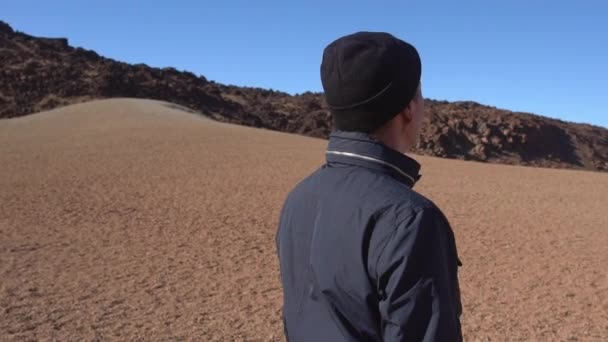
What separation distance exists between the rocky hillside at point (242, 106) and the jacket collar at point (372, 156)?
4778 centimetres

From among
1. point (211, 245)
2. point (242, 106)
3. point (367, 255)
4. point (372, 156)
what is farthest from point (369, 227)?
point (242, 106)

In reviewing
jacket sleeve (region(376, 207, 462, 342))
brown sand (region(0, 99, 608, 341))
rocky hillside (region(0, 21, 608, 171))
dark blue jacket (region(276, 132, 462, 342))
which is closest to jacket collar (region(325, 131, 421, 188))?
dark blue jacket (region(276, 132, 462, 342))

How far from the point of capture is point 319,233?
1.35 m

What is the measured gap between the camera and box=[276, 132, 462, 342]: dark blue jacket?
3.89 ft

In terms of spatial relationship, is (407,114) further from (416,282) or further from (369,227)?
(416,282)

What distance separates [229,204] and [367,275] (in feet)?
43.6

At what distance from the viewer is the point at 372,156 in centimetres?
138

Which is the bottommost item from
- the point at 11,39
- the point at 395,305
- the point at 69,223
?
the point at 69,223

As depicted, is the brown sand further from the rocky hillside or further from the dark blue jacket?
the rocky hillside

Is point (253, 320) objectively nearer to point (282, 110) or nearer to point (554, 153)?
point (282, 110)

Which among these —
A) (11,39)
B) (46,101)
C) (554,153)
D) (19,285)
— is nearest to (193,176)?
(19,285)

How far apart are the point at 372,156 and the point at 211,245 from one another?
9.04 metres

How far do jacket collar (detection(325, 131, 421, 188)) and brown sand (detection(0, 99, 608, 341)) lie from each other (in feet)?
15.1

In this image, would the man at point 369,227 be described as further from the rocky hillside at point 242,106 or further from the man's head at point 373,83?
the rocky hillside at point 242,106
